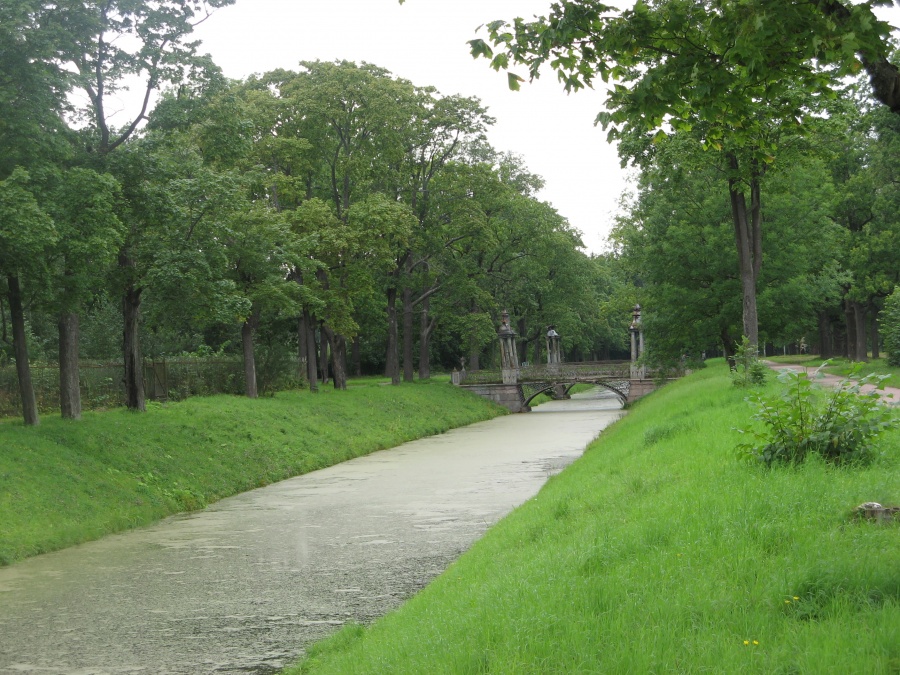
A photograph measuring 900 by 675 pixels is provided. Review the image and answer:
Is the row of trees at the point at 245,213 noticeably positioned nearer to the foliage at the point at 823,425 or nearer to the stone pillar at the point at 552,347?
the stone pillar at the point at 552,347

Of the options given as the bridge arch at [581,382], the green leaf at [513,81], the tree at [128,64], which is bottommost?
the bridge arch at [581,382]

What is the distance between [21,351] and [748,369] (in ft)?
56.5

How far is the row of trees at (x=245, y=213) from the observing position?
2050 cm

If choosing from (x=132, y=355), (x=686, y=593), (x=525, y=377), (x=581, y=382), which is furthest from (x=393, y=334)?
(x=686, y=593)

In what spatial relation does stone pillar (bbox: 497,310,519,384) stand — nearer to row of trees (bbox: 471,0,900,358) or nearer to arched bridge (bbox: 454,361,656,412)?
arched bridge (bbox: 454,361,656,412)

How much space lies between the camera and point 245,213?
3428 cm

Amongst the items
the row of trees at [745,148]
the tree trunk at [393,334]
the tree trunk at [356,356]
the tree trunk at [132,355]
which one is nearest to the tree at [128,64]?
the tree trunk at [132,355]

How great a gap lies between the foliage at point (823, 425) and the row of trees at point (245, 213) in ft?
47.0

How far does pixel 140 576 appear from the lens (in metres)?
14.6

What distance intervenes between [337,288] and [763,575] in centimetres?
3631

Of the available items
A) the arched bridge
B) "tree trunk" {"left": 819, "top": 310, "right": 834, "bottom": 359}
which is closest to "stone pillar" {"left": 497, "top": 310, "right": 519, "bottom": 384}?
the arched bridge

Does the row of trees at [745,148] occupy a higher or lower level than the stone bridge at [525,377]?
higher

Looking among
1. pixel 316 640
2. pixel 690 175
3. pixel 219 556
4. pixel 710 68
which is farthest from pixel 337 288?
pixel 710 68

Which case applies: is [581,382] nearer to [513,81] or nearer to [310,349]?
[310,349]
